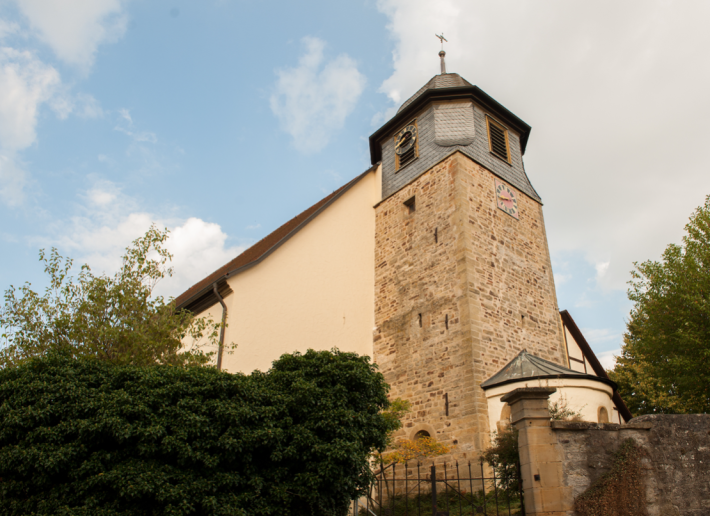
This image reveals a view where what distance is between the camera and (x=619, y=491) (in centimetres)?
559

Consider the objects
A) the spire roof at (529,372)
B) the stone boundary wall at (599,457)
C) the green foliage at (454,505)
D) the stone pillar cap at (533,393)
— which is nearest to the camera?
the stone boundary wall at (599,457)

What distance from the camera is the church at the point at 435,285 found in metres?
11.0

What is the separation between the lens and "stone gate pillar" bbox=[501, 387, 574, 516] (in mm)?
5527

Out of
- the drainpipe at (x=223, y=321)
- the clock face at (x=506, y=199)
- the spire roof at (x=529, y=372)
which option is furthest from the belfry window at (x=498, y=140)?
the drainpipe at (x=223, y=321)

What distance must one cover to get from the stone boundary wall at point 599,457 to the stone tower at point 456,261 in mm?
4868

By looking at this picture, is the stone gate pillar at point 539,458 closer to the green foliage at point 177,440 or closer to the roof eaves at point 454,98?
the green foliage at point 177,440

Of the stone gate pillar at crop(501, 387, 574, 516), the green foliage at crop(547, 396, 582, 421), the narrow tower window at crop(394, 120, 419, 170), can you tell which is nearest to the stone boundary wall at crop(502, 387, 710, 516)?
the stone gate pillar at crop(501, 387, 574, 516)

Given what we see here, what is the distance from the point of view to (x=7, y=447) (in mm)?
5656

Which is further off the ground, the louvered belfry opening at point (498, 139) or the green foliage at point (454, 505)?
the louvered belfry opening at point (498, 139)

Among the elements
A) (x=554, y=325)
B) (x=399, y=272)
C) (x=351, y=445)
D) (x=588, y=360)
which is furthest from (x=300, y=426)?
(x=588, y=360)

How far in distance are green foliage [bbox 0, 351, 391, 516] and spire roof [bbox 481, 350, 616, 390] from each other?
4.70 metres

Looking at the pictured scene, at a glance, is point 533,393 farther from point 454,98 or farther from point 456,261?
point 454,98

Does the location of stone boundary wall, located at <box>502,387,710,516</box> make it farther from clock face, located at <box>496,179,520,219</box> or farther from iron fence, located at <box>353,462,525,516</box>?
clock face, located at <box>496,179,520,219</box>

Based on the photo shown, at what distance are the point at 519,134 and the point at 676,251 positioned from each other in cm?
613
